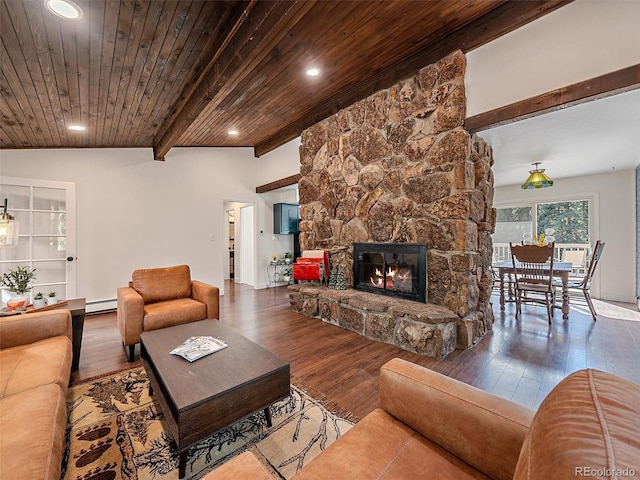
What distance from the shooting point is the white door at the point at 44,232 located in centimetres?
378

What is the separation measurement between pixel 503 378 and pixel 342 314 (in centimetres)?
178

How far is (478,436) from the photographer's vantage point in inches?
36.1

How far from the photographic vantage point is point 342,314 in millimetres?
3557

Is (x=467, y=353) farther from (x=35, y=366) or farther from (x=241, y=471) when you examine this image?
(x=35, y=366)

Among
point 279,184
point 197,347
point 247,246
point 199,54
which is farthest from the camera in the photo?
point 247,246

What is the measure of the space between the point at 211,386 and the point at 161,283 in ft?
7.06

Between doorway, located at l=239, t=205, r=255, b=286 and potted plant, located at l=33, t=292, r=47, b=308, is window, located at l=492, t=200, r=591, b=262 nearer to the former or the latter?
doorway, located at l=239, t=205, r=255, b=286

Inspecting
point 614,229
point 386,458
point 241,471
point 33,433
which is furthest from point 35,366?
point 614,229

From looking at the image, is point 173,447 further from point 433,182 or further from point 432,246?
point 433,182

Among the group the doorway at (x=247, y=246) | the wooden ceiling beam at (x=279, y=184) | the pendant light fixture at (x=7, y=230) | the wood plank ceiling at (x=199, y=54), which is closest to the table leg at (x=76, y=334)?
the pendant light fixture at (x=7, y=230)

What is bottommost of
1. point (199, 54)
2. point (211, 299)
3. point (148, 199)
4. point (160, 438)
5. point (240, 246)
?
point (160, 438)

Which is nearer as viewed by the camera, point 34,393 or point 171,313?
point 34,393

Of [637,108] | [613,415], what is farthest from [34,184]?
[637,108]

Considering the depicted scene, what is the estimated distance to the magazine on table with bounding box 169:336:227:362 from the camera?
178cm
